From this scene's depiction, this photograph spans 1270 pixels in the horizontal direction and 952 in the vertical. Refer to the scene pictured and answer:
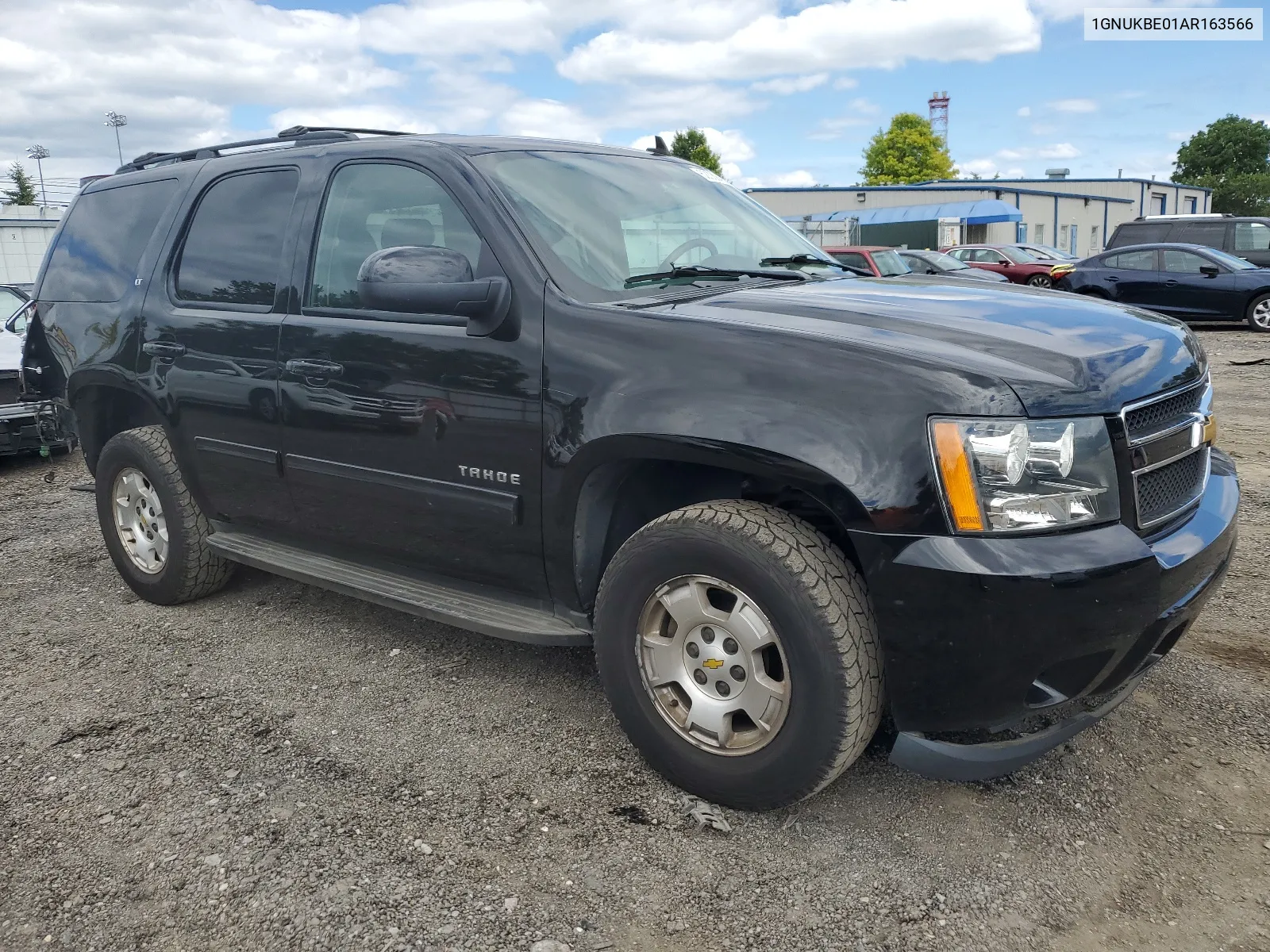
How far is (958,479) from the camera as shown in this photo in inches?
91.1

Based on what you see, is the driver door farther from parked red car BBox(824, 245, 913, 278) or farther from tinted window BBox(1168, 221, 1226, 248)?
tinted window BBox(1168, 221, 1226, 248)

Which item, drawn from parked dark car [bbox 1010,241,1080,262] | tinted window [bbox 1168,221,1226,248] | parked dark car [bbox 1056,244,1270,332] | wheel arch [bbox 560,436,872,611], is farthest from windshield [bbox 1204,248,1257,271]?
wheel arch [bbox 560,436,872,611]

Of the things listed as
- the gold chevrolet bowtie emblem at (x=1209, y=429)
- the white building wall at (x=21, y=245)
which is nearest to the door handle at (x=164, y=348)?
the gold chevrolet bowtie emblem at (x=1209, y=429)

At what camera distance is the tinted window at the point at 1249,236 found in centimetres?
1780

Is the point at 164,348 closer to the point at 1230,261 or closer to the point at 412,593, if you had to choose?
the point at 412,593

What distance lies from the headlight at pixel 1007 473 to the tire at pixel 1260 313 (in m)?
15.5

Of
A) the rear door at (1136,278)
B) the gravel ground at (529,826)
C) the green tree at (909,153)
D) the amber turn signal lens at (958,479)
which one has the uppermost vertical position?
the green tree at (909,153)

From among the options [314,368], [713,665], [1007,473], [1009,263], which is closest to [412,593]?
[314,368]

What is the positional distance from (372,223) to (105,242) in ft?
6.22

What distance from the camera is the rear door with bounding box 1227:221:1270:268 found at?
17703 millimetres

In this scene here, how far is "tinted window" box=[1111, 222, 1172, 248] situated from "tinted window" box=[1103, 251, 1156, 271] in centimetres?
231

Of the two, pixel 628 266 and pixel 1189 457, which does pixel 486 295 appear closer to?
pixel 628 266

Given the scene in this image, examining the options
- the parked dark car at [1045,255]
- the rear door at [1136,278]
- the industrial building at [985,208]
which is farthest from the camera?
the industrial building at [985,208]

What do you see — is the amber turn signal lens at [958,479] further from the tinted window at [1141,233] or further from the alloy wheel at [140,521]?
the tinted window at [1141,233]
